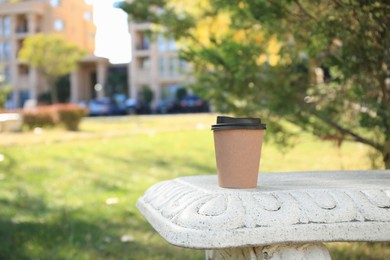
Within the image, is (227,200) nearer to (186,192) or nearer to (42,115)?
(186,192)

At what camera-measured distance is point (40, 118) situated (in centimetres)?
1714

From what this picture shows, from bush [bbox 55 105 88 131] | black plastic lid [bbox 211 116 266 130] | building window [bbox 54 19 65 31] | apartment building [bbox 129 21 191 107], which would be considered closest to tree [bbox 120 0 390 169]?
black plastic lid [bbox 211 116 266 130]

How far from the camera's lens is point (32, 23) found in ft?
148

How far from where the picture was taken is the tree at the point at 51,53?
33.4m

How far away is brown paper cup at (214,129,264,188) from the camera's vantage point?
188 centimetres

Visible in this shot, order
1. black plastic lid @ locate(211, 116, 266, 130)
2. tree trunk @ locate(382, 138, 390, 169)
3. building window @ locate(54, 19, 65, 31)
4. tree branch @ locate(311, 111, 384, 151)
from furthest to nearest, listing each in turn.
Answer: building window @ locate(54, 19, 65, 31) < tree branch @ locate(311, 111, 384, 151) < tree trunk @ locate(382, 138, 390, 169) < black plastic lid @ locate(211, 116, 266, 130)

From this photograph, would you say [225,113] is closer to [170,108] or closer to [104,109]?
[104,109]

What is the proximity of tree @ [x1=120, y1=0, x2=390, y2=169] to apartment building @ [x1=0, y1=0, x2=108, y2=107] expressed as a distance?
41.6 meters

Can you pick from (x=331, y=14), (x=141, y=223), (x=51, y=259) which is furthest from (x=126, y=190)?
(x=331, y=14)

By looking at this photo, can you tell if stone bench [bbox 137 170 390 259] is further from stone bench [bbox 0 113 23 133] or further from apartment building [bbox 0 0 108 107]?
apartment building [bbox 0 0 108 107]

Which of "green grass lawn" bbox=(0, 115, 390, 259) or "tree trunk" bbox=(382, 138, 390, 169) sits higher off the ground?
"tree trunk" bbox=(382, 138, 390, 169)

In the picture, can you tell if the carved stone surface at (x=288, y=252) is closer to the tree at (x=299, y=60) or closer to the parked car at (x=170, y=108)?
the tree at (x=299, y=60)

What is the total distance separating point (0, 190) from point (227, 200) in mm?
5287

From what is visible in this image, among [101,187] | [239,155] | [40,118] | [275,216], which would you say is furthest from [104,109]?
[275,216]
